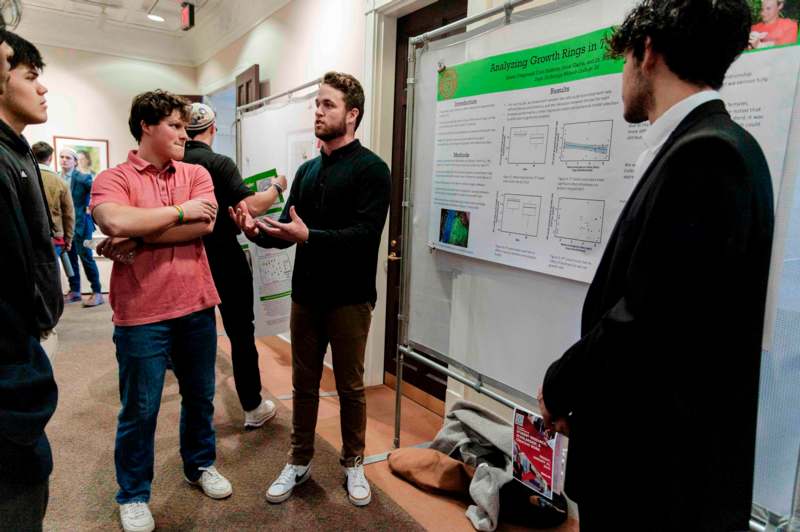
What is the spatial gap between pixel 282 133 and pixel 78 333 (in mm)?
2495

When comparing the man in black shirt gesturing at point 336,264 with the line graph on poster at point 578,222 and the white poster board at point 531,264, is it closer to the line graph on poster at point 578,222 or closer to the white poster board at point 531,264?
the white poster board at point 531,264

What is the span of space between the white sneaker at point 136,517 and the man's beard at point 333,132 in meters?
1.45

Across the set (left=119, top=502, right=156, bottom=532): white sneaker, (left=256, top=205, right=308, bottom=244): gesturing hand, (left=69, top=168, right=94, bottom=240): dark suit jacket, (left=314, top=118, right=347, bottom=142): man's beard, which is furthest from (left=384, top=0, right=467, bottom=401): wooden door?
(left=69, top=168, right=94, bottom=240): dark suit jacket

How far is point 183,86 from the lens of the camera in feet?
20.6

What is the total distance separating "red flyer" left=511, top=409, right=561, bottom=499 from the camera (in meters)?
1.54

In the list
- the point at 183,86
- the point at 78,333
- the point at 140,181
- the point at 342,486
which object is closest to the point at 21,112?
the point at 140,181

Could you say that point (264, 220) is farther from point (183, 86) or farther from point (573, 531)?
point (183, 86)

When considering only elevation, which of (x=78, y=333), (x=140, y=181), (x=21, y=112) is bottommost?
(x=78, y=333)

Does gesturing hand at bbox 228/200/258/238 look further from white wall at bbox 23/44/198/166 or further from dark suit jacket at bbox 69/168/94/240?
white wall at bbox 23/44/198/166

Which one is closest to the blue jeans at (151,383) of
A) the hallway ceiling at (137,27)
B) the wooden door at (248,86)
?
the wooden door at (248,86)

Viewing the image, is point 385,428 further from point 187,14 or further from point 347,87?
point 187,14

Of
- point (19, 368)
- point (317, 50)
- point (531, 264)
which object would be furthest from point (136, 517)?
point (317, 50)

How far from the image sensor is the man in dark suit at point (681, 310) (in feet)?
2.59

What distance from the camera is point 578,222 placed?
152 centimetres
